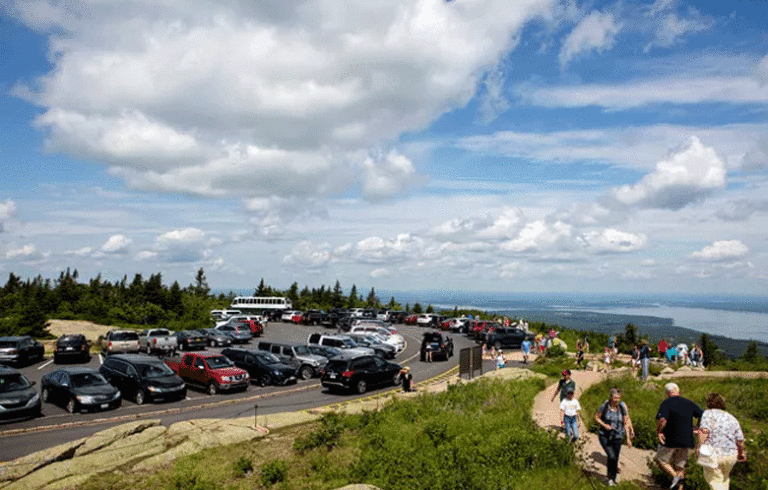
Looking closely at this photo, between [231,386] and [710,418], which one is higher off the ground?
[710,418]

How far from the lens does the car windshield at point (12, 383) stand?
700 inches

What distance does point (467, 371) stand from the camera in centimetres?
2467

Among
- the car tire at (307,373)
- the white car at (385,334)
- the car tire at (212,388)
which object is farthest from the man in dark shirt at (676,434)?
the white car at (385,334)

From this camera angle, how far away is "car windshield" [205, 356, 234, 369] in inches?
920

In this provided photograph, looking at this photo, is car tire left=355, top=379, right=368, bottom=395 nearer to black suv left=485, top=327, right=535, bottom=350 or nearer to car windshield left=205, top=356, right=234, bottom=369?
car windshield left=205, top=356, right=234, bottom=369

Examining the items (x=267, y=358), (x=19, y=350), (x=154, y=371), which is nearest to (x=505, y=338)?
(x=267, y=358)

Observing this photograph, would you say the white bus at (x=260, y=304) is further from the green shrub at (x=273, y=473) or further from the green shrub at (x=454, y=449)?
the green shrub at (x=273, y=473)

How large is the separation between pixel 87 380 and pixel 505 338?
1159 inches

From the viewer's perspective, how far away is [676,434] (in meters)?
8.60

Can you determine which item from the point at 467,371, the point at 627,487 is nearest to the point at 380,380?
the point at 467,371

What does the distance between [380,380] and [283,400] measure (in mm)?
4676

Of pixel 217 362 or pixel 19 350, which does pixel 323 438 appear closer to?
pixel 217 362

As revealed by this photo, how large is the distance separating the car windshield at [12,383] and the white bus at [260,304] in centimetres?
5510

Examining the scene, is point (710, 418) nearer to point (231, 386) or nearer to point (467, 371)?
point (467, 371)
